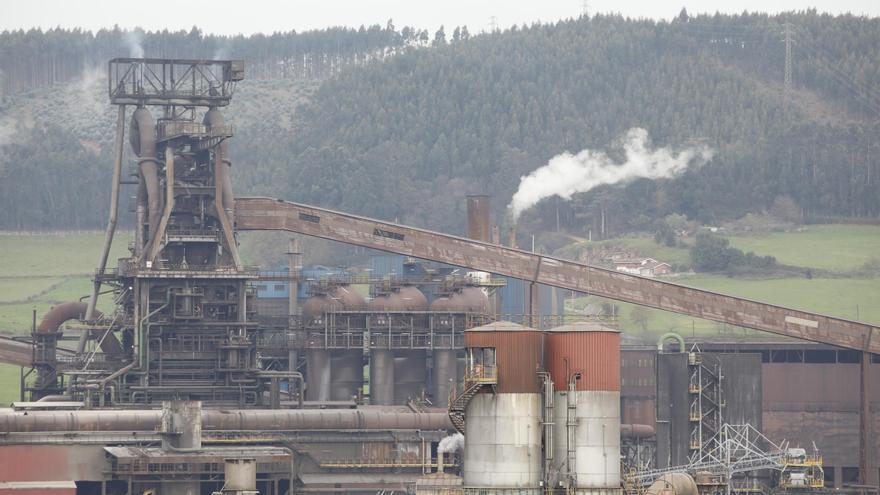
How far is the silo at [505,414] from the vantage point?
52.3m

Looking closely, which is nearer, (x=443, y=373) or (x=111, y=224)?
(x=111, y=224)

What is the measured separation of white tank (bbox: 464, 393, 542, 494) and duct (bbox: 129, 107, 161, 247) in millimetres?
46142

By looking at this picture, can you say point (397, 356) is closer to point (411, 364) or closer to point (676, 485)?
point (411, 364)

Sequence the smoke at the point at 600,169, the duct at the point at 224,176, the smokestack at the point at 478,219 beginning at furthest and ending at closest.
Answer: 1. the smoke at the point at 600,169
2. the smokestack at the point at 478,219
3. the duct at the point at 224,176

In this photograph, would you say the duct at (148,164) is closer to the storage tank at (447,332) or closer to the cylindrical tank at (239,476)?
the storage tank at (447,332)

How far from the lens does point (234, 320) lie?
318 feet

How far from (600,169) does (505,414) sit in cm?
13783

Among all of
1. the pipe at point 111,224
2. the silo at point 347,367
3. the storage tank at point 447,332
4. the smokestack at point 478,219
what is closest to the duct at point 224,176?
the pipe at point 111,224

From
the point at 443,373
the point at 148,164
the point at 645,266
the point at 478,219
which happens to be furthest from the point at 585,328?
the point at 645,266

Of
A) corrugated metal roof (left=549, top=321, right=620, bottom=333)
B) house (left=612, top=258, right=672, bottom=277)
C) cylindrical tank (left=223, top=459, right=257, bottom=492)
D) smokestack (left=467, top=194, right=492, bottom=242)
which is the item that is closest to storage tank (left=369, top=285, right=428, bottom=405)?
smokestack (left=467, top=194, right=492, bottom=242)

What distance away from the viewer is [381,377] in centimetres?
10225

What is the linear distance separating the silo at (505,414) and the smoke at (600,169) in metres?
115

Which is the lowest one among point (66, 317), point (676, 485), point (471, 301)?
point (676, 485)

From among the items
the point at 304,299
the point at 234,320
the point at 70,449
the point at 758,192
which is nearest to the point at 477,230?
the point at 304,299
